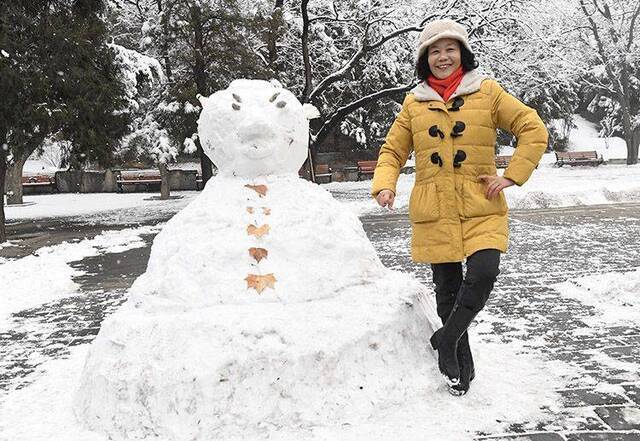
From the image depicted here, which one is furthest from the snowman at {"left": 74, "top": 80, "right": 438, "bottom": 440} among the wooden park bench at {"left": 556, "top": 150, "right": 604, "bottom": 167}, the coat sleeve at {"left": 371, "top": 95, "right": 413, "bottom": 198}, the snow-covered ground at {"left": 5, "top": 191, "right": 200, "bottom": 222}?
the wooden park bench at {"left": 556, "top": 150, "right": 604, "bottom": 167}

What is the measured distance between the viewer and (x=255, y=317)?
336 centimetres

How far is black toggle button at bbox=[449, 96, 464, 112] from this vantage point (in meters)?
3.31

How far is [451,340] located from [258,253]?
1.20 meters

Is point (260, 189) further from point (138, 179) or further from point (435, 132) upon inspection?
point (138, 179)

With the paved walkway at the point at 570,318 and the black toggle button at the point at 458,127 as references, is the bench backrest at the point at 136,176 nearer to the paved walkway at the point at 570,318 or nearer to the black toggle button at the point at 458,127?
the paved walkway at the point at 570,318

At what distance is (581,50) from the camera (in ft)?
93.8

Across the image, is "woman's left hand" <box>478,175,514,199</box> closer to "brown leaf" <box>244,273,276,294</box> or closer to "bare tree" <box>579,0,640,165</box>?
"brown leaf" <box>244,273,276,294</box>

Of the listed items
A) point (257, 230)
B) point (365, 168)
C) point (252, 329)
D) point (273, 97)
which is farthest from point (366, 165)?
point (252, 329)

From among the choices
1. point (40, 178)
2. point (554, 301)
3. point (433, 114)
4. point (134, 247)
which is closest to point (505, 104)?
point (433, 114)

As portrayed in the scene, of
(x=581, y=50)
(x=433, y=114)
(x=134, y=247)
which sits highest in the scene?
(x=581, y=50)

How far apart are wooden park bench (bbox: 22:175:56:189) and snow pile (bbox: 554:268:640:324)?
81.4 feet

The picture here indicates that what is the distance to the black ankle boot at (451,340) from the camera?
3273 millimetres

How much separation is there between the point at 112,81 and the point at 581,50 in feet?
74.4

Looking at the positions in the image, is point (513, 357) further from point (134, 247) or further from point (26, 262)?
point (134, 247)
